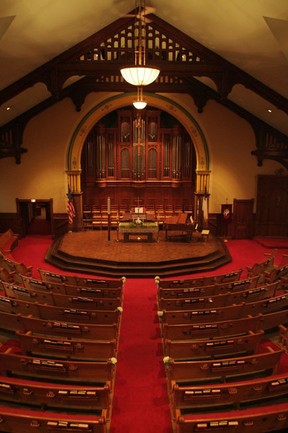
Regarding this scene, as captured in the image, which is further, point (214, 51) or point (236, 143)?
point (236, 143)

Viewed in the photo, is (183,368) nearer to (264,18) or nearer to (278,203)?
(264,18)

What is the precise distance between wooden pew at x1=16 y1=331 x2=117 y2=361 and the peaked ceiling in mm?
5284

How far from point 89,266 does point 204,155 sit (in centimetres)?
653

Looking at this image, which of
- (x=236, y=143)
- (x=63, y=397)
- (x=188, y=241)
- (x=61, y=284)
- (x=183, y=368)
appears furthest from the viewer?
(x=236, y=143)

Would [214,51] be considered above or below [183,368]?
above

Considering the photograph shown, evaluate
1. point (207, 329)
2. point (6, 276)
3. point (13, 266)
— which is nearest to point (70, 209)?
point (13, 266)

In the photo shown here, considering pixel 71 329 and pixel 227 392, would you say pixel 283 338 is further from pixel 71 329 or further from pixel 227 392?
pixel 71 329

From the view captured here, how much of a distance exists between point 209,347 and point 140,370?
124 centimetres

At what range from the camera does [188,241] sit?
44.9 ft

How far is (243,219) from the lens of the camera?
15.4m

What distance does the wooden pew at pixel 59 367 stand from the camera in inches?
194

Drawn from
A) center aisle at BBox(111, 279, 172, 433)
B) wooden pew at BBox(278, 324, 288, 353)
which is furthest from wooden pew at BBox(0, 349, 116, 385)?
wooden pew at BBox(278, 324, 288, 353)

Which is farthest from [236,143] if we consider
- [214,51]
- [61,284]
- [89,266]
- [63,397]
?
[63,397]

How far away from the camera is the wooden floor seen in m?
11.3
